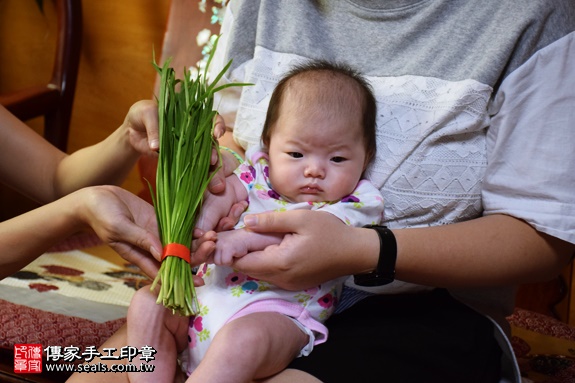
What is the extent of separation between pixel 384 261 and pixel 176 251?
380 mm

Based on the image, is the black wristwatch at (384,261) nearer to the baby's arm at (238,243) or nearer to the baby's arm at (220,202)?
the baby's arm at (238,243)

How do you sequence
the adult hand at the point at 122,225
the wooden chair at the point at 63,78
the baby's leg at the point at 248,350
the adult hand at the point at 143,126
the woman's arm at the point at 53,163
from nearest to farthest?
the baby's leg at the point at 248,350 → the adult hand at the point at 122,225 → the adult hand at the point at 143,126 → the woman's arm at the point at 53,163 → the wooden chair at the point at 63,78

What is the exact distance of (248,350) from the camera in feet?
4.01

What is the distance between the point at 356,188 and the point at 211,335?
42 centimetres

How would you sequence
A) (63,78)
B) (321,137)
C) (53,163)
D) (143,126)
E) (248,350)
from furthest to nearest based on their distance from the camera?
(63,78), (53,163), (143,126), (321,137), (248,350)

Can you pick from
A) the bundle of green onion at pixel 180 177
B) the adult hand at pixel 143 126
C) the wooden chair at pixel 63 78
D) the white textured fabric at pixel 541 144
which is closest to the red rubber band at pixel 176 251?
the bundle of green onion at pixel 180 177

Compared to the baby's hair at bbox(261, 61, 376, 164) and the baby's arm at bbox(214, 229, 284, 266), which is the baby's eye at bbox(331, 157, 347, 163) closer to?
the baby's hair at bbox(261, 61, 376, 164)

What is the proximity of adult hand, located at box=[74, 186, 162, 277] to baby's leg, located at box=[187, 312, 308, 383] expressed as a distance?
191 mm

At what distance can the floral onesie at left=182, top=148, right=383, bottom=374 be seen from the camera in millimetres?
1355

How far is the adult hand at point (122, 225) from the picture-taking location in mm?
1313

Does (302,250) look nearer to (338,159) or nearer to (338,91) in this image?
(338,159)

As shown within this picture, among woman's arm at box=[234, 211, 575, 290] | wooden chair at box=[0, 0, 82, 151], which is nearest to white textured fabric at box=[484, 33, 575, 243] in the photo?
woman's arm at box=[234, 211, 575, 290]

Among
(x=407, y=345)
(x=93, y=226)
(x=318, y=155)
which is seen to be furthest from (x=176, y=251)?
(x=407, y=345)

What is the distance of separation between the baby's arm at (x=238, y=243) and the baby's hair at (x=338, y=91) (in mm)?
281
